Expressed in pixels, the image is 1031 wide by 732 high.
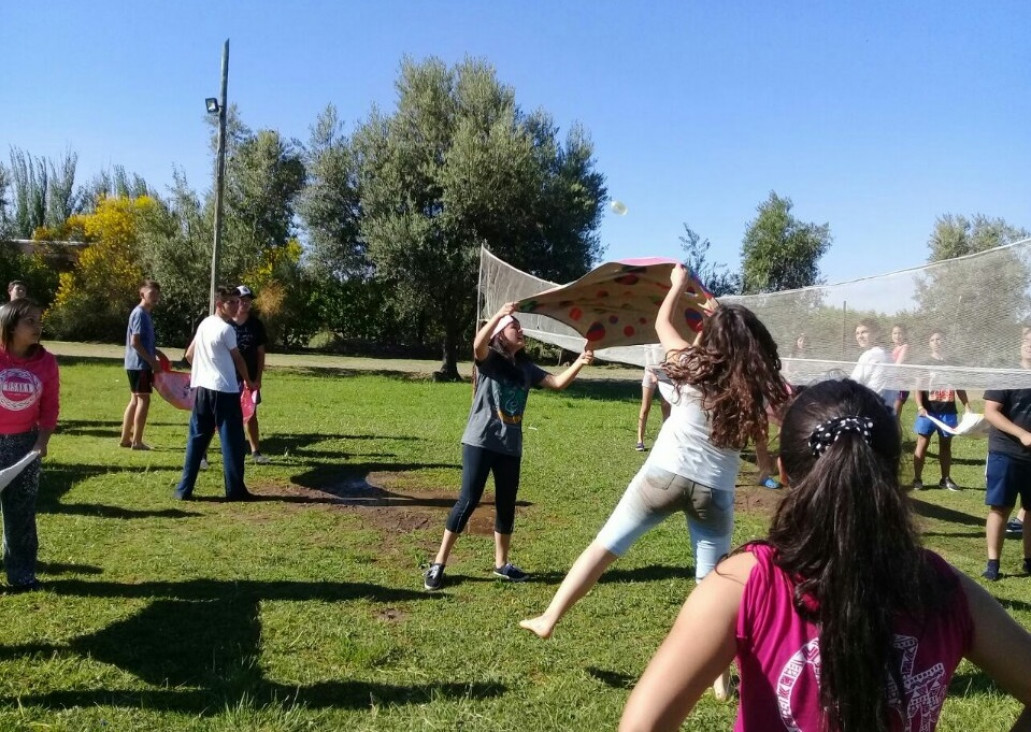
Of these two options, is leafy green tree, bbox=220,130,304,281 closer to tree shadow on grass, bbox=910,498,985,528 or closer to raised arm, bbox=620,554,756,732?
tree shadow on grass, bbox=910,498,985,528

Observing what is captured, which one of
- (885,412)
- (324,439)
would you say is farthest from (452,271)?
(885,412)

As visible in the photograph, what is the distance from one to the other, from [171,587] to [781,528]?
14.2ft

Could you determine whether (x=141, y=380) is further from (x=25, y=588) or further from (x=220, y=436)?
(x=25, y=588)

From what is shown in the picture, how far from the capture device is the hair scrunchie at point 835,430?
1.37m

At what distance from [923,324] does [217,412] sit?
5.66m

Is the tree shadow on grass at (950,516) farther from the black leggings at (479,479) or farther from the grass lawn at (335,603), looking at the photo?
the black leggings at (479,479)

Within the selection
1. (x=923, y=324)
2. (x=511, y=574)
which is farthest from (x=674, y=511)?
(x=923, y=324)

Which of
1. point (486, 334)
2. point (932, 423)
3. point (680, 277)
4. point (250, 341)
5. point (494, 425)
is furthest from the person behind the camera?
point (932, 423)

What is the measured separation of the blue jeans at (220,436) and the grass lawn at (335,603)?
19cm

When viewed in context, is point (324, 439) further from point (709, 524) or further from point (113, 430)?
point (709, 524)

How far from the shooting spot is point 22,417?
14.4ft

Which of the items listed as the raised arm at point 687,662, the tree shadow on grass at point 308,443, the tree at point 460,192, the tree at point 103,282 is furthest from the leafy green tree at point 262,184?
the raised arm at point 687,662

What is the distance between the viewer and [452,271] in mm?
22297

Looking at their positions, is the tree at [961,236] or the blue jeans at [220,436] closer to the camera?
the blue jeans at [220,436]
